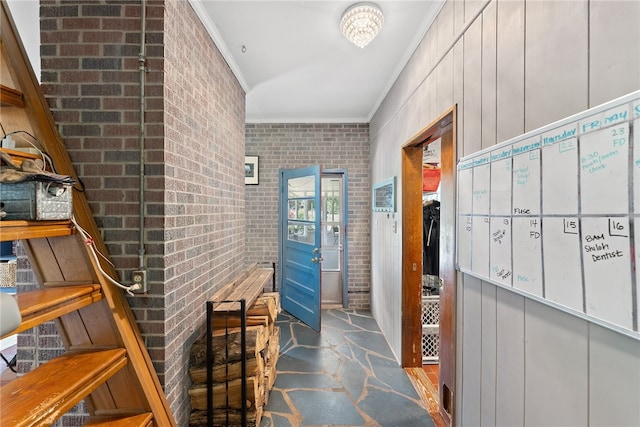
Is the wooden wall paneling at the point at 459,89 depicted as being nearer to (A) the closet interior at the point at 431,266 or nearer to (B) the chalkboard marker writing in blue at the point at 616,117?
(B) the chalkboard marker writing in blue at the point at 616,117

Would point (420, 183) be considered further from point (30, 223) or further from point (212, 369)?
point (30, 223)

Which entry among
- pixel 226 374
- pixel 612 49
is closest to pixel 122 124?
pixel 226 374

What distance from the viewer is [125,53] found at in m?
1.41

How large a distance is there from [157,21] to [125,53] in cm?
24

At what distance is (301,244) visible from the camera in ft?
12.4

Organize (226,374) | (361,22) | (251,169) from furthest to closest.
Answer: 1. (251,169)
2. (361,22)
3. (226,374)

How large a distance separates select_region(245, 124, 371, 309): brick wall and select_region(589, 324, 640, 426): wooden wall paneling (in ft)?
11.2

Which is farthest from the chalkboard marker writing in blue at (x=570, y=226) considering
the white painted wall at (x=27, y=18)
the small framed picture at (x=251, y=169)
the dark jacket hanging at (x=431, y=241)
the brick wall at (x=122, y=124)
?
the small framed picture at (x=251, y=169)

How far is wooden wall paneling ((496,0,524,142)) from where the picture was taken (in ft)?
3.54

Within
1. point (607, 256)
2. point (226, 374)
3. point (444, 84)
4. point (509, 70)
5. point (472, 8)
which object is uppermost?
point (472, 8)

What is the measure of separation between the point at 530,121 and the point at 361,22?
4.36ft

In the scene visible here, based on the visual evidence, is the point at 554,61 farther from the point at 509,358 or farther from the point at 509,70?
the point at 509,358

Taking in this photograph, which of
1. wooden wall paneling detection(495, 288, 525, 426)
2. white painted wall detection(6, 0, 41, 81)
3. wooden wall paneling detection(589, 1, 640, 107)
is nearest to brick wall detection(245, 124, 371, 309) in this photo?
white painted wall detection(6, 0, 41, 81)

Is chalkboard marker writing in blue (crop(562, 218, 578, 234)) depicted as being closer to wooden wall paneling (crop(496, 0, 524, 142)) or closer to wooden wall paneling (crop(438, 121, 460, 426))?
wooden wall paneling (crop(496, 0, 524, 142))
